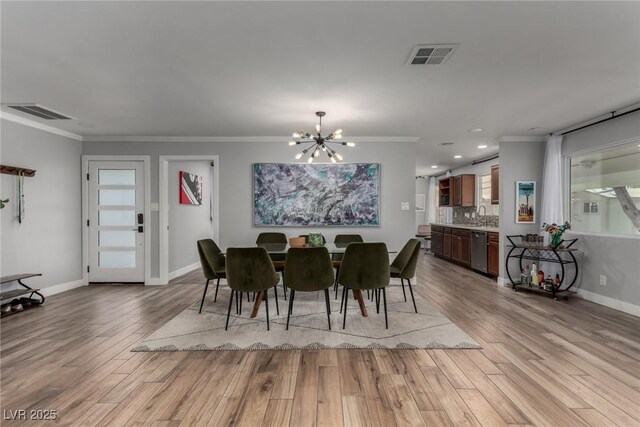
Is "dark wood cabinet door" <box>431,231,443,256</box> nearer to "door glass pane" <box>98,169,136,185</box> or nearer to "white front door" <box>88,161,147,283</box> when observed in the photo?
"white front door" <box>88,161,147,283</box>

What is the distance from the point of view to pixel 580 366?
2.58 metres

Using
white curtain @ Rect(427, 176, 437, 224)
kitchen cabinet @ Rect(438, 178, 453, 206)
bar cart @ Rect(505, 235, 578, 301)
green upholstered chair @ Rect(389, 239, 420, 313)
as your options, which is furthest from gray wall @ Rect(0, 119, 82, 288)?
white curtain @ Rect(427, 176, 437, 224)

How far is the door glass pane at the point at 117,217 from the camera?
5.56m

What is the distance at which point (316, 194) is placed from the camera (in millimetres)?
5547

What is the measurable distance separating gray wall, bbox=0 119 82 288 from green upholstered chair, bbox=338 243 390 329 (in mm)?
4369

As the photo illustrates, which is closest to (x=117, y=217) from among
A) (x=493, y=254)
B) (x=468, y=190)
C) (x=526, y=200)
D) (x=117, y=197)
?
(x=117, y=197)

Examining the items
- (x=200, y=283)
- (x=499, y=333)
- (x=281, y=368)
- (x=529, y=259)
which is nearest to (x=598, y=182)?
(x=529, y=259)

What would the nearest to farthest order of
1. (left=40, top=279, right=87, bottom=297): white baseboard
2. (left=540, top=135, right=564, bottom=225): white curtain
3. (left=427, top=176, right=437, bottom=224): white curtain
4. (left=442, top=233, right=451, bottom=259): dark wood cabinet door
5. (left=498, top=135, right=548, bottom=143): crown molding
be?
(left=40, top=279, right=87, bottom=297): white baseboard, (left=540, top=135, right=564, bottom=225): white curtain, (left=498, top=135, right=548, bottom=143): crown molding, (left=442, top=233, right=451, bottom=259): dark wood cabinet door, (left=427, top=176, right=437, bottom=224): white curtain

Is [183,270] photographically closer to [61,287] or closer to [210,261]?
[61,287]

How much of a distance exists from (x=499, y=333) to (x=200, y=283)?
4481 mm

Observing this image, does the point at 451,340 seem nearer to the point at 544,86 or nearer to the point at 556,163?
the point at 544,86

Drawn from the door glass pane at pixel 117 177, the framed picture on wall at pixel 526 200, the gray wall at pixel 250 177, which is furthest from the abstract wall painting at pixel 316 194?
the framed picture on wall at pixel 526 200

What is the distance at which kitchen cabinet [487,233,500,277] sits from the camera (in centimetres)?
579

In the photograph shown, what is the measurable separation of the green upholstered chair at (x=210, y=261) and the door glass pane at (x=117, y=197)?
232 cm
